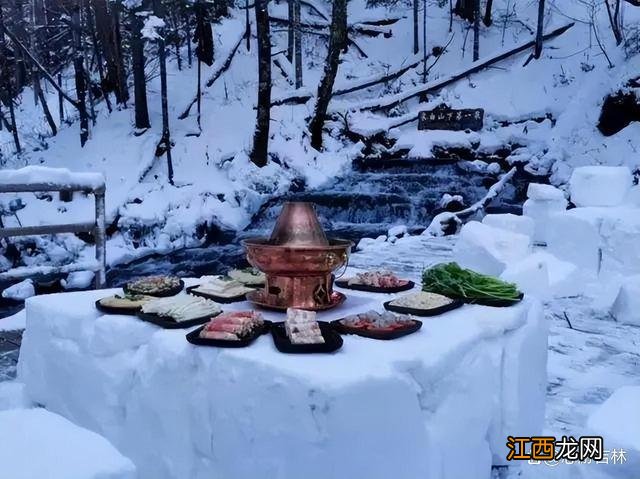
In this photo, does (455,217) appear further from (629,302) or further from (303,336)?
(303,336)

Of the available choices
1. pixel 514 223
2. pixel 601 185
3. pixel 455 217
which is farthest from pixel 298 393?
pixel 455 217

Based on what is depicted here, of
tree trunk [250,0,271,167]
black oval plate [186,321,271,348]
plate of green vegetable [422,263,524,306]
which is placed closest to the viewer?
black oval plate [186,321,271,348]

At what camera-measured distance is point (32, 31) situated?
20.5 meters

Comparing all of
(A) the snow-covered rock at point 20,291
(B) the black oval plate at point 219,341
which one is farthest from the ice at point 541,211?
(A) the snow-covered rock at point 20,291

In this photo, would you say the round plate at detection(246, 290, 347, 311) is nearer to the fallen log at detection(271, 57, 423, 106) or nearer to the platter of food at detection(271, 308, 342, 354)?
the platter of food at detection(271, 308, 342, 354)

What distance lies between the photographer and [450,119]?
1645 cm

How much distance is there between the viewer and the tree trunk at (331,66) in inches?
540

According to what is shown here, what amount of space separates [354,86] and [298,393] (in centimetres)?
1793

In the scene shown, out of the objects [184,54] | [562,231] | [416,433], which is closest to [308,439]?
[416,433]

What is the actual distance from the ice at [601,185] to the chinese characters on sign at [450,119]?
9.45 meters

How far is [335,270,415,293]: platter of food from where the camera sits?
366 cm

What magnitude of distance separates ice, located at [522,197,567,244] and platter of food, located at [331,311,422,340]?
6737mm

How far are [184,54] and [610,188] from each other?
1762 cm

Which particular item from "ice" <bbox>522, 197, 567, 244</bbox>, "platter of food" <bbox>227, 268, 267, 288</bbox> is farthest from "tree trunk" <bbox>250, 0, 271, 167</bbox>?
"platter of food" <bbox>227, 268, 267, 288</bbox>
